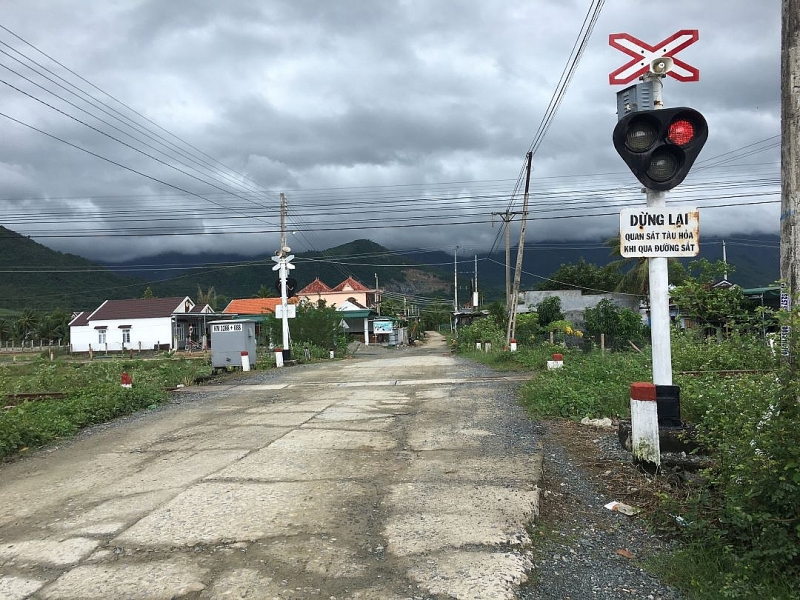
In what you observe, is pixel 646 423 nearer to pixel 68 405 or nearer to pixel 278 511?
pixel 278 511

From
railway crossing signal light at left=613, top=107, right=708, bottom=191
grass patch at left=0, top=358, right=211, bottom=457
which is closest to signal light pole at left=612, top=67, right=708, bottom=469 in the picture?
railway crossing signal light at left=613, top=107, right=708, bottom=191

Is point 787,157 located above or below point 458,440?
above

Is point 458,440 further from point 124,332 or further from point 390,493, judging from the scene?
point 124,332

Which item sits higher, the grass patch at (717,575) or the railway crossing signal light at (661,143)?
the railway crossing signal light at (661,143)

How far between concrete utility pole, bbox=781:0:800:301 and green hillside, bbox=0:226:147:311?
384ft

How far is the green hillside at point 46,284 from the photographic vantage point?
115206mm

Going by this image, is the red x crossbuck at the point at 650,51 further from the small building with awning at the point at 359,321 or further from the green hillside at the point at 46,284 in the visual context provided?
the green hillside at the point at 46,284

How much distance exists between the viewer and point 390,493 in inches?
208

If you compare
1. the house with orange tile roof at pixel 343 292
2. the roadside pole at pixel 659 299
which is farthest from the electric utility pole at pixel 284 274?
the house with orange tile roof at pixel 343 292

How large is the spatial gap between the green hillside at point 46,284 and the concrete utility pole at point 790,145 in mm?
117042

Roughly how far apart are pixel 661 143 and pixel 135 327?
6330 centimetres

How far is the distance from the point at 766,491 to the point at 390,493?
9.44 ft

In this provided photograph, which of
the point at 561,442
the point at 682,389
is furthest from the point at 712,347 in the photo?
the point at 561,442

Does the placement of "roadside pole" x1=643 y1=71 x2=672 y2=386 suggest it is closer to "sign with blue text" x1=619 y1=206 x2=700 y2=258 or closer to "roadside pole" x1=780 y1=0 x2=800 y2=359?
"sign with blue text" x1=619 y1=206 x2=700 y2=258
